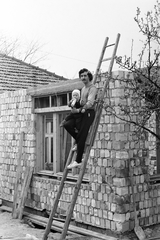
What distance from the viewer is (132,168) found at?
7340mm

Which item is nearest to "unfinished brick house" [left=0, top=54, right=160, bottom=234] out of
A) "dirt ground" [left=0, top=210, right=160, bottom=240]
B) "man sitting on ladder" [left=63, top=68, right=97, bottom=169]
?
"dirt ground" [left=0, top=210, right=160, bottom=240]

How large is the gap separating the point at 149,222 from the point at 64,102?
342 cm

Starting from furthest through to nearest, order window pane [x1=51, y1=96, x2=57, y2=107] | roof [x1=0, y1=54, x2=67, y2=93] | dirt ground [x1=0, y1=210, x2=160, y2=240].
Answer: roof [x1=0, y1=54, x2=67, y2=93]
window pane [x1=51, y1=96, x2=57, y2=107]
dirt ground [x1=0, y1=210, x2=160, y2=240]

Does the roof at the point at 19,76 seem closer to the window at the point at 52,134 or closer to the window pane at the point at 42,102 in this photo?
the window pane at the point at 42,102

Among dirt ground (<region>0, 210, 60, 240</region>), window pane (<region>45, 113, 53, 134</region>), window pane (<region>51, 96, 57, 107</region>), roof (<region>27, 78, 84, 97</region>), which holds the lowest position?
dirt ground (<region>0, 210, 60, 240</region>)

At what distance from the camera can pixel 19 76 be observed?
508 inches

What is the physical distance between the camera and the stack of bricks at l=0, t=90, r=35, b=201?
984 cm

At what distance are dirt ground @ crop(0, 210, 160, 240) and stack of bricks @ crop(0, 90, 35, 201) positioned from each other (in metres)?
1.02

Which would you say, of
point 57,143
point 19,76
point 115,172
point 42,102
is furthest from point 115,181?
point 19,76

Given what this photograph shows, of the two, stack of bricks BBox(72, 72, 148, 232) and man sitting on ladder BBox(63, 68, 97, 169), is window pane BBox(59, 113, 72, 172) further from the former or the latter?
man sitting on ladder BBox(63, 68, 97, 169)

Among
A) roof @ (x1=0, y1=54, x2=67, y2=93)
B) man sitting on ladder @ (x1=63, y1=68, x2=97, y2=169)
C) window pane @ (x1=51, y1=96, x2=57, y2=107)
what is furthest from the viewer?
roof @ (x1=0, y1=54, x2=67, y2=93)

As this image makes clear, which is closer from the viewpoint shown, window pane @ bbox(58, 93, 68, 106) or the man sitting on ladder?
the man sitting on ladder

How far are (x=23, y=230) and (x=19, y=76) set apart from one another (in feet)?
19.8

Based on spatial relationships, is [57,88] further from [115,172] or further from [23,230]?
[23,230]
